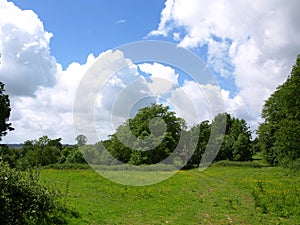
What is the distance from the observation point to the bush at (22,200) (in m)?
9.54

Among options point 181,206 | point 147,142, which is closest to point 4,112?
point 147,142

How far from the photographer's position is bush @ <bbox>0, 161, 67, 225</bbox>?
954cm

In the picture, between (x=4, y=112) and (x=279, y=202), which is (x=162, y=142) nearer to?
(x=4, y=112)

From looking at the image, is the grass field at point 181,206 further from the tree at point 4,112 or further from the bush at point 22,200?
the tree at point 4,112

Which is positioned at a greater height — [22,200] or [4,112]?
[4,112]

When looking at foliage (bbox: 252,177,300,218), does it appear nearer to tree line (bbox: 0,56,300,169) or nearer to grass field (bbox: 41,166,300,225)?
grass field (bbox: 41,166,300,225)

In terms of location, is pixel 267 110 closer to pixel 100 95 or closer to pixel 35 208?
pixel 100 95

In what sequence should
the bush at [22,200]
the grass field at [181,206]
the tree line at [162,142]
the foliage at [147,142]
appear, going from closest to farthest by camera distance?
the bush at [22,200]
the grass field at [181,206]
the tree line at [162,142]
the foliage at [147,142]

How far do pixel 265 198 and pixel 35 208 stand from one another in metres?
14.7

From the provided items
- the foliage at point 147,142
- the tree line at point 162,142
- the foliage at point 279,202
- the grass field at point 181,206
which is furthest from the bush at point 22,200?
the foliage at point 147,142

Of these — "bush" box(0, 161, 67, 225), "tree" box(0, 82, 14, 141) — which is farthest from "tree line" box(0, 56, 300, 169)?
"bush" box(0, 161, 67, 225)

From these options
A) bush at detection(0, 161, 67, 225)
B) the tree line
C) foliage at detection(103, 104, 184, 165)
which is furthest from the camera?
foliage at detection(103, 104, 184, 165)

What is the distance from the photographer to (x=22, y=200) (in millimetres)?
10242

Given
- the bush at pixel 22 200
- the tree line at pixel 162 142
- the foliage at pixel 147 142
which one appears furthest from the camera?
the foliage at pixel 147 142
